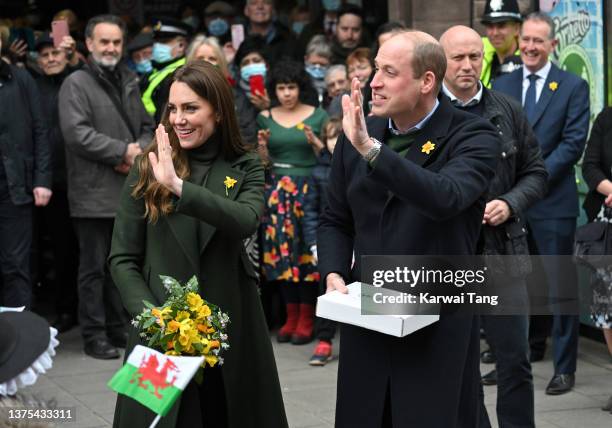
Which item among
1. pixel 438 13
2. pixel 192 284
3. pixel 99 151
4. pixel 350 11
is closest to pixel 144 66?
pixel 99 151

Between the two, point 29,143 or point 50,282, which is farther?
point 50,282

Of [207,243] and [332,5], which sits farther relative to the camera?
[332,5]

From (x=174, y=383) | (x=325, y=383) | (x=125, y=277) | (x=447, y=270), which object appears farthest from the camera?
(x=325, y=383)

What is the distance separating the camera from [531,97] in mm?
8047

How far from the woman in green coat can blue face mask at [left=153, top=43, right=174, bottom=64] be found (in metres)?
4.46

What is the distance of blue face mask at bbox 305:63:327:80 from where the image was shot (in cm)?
991

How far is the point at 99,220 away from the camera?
8789 millimetres

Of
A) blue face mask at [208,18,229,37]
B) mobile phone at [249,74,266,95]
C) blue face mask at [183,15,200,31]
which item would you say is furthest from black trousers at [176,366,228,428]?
blue face mask at [183,15,200,31]

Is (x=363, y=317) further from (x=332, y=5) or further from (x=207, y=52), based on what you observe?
(x=332, y=5)

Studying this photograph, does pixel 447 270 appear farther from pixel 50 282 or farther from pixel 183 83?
pixel 50 282

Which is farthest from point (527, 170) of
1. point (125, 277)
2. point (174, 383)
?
point (174, 383)

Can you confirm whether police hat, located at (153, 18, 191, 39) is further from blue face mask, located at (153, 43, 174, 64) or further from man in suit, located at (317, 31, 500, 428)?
man in suit, located at (317, 31, 500, 428)

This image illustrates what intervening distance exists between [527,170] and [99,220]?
12.2 feet

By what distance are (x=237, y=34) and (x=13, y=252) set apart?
10.6 ft
